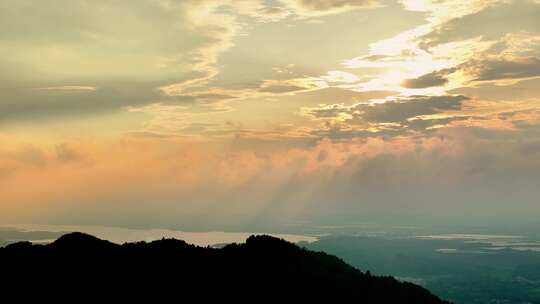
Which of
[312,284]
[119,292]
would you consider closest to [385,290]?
[312,284]

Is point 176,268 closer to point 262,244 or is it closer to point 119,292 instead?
point 119,292

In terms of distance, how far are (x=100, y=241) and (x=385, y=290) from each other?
130 ft

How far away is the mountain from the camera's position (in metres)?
60.0

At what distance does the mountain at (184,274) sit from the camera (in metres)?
60.0

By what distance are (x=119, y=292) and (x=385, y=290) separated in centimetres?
3626

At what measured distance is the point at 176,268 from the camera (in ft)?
221

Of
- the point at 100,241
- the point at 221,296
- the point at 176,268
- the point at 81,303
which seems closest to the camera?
the point at 81,303

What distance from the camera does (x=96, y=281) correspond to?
201 feet

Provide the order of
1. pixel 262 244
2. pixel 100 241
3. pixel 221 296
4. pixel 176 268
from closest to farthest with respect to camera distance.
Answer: pixel 221 296, pixel 176 268, pixel 100 241, pixel 262 244

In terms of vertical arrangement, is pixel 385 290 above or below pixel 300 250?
below

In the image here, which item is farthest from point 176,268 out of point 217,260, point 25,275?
point 25,275

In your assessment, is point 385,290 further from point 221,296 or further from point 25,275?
point 25,275

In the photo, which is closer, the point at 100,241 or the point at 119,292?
the point at 119,292

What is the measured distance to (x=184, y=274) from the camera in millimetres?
65562
